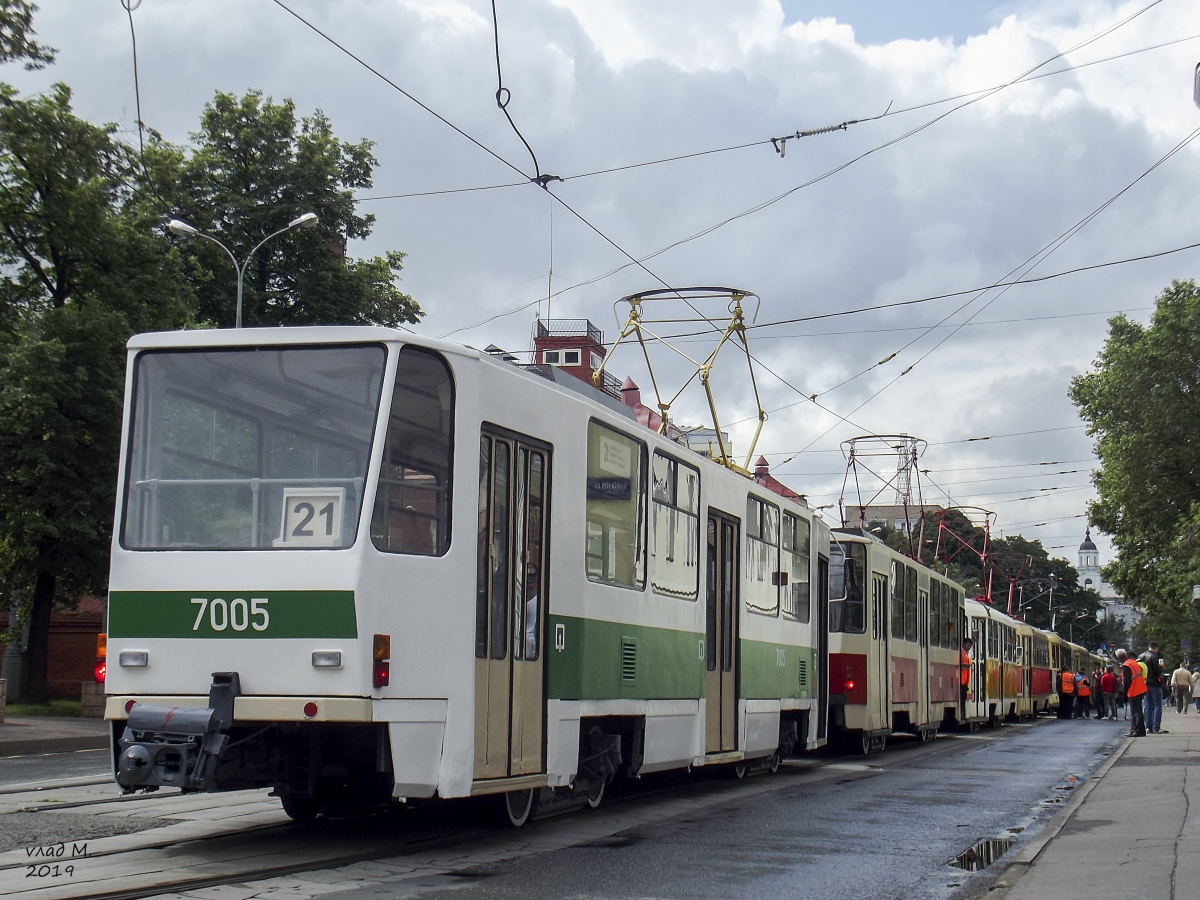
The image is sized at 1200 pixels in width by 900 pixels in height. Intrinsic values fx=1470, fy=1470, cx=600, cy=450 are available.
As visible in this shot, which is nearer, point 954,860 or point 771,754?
point 954,860

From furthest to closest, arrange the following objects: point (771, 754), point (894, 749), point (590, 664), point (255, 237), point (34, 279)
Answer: point (255, 237)
point (34, 279)
point (894, 749)
point (771, 754)
point (590, 664)

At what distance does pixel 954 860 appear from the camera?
9.52 m

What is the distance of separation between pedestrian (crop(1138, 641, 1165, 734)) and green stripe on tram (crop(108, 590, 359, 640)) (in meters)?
21.6

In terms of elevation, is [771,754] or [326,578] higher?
[326,578]

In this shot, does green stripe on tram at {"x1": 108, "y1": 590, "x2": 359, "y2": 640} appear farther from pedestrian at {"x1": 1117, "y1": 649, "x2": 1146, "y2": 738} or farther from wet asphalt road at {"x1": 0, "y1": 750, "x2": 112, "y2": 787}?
pedestrian at {"x1": 1117, "y1": 649, "x2": 1146, "y2": 738}

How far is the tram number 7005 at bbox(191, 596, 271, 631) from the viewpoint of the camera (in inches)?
318

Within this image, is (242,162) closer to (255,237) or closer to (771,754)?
(255,237)

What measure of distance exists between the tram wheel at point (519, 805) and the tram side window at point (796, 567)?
651 cm

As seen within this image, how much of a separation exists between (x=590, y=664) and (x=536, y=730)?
97 centimetres

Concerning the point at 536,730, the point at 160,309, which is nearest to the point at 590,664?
the point at 536,730

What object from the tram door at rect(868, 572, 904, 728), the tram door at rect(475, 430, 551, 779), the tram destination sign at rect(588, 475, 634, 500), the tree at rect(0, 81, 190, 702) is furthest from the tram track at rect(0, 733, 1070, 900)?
the tree at rect(0, 81, 190, 702)

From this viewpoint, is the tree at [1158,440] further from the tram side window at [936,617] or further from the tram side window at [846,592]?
the tram side window at [846,592]

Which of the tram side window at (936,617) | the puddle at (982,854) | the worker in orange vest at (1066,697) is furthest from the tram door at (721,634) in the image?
the worker in orange vest at (1066,697)

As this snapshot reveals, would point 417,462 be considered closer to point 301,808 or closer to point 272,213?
point 301,808
